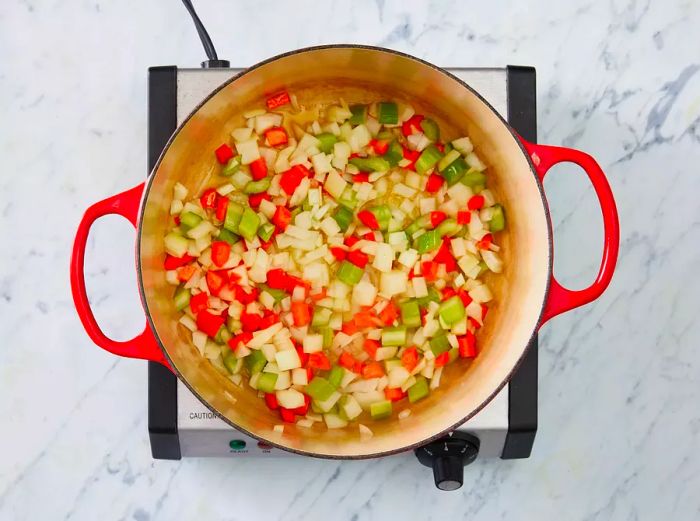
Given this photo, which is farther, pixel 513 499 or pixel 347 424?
pixel 513 499

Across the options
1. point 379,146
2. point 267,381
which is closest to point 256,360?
point 267,381

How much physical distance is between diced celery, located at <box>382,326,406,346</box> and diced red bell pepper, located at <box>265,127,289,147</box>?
1.06 ft

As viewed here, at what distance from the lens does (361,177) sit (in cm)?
124

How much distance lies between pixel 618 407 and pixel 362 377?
0.47 metres

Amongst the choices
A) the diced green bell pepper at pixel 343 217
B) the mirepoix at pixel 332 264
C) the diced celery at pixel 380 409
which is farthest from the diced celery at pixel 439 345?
the diced green bell pepper at pixel 343 217

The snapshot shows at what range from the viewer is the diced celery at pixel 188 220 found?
3.90 feet

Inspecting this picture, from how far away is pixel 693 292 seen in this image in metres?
1.39

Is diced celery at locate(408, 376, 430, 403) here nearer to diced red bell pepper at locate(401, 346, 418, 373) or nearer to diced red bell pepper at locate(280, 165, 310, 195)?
diced red bell pepper at locate(401, 346, 418, 373)

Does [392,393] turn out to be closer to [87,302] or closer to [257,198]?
[257,198]

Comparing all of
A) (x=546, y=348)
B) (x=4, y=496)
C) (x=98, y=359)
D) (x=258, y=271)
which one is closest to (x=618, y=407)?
(x=546, y=348)

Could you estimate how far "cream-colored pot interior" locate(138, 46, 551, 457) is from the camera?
1.09 meters

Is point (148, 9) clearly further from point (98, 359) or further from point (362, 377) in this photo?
point (362, 377)

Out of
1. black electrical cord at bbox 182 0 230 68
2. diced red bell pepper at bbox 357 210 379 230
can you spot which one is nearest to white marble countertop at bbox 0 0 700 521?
black electrical cord at bbox 182 0 230 68

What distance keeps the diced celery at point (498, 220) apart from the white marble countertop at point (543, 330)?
7.4 inches
